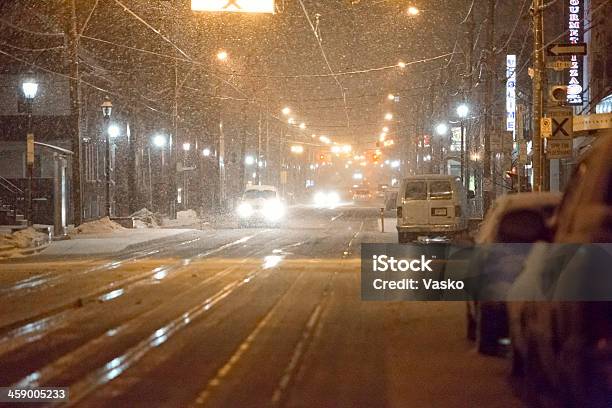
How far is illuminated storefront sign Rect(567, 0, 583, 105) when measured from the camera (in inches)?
1321

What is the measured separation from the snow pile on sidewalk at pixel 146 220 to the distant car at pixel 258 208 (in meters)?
4.11

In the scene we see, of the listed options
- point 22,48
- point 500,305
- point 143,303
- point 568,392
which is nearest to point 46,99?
point 22,48

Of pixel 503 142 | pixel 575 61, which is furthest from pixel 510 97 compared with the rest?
pixel 503 142

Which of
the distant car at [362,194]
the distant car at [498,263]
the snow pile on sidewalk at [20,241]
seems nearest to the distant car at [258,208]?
the snow pile on sidewalk at [20,241]

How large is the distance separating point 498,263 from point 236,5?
40.4 feet

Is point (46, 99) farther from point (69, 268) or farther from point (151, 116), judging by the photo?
point (69, 268)

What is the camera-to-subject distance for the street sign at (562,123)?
2256 cm

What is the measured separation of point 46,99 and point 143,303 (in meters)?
31.5

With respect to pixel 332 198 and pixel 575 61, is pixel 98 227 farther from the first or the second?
pixel 332 198

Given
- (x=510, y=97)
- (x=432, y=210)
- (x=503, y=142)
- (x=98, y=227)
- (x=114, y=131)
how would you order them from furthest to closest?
(x=114, y=131) → (x=510, y=97) → (x=98, y=227) → (x=503, y=142) → (x=432, y=210)

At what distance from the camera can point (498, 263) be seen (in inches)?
361

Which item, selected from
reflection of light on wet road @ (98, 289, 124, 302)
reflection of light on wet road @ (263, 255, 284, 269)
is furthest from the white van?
reflection of light on wet road @ (98, 289, 124, 302)

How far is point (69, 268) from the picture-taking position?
20.6 m

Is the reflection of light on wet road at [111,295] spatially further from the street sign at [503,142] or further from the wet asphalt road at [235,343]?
the street sign at [503,142]
